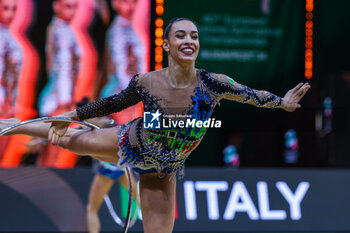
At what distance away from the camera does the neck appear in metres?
3.71

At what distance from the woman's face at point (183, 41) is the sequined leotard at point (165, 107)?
0.18m

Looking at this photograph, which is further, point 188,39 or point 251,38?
point 251,38

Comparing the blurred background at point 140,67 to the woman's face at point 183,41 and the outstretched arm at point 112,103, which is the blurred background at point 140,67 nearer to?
the outstretched arm at point 112,103

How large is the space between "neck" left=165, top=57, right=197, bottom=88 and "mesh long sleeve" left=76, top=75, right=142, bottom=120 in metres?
0.24

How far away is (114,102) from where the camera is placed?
3.80 m

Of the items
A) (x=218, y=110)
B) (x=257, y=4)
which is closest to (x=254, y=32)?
(x=257, y=4)

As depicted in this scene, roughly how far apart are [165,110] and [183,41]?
463mm

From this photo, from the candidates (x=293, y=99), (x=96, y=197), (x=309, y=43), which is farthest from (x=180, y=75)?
(x=309, y=43)

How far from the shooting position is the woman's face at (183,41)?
3.64m

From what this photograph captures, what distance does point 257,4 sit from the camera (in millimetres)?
7098

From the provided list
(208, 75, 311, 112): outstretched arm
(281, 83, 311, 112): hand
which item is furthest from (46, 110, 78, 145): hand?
(281, 83, 311, 112): hand

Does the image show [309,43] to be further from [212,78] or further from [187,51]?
[187,51]

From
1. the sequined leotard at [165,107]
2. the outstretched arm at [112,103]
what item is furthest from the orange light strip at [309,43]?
the outstretched arm at [112,103]

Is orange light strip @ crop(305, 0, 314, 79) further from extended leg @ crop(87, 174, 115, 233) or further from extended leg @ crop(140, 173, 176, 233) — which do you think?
Result: extended leg @ crop(140, 173, 176, 233)
